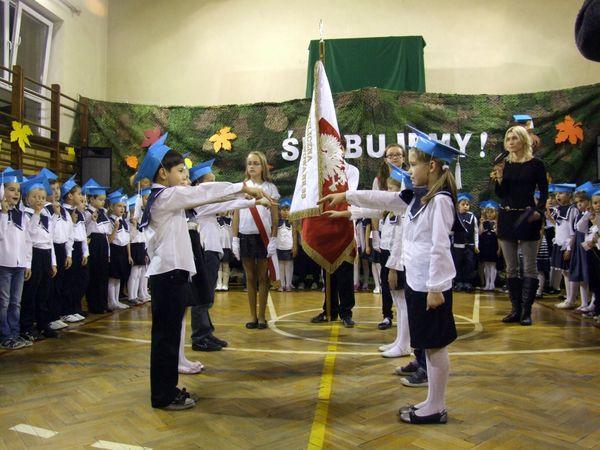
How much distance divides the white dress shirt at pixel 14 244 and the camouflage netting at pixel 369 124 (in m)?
5.07

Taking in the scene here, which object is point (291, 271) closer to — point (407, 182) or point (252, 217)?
point (252, 217)

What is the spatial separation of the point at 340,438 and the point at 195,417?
2.52 feet

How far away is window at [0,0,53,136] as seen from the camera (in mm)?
8320

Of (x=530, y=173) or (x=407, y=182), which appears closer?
(x=407, y=182)

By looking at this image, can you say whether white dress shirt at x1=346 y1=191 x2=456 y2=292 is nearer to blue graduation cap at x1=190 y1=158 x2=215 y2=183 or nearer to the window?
blue graduation cap at x1=190 y1=158 x2=215 y2=183

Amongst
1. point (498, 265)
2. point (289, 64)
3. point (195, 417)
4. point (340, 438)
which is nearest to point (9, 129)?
point (289, 64)

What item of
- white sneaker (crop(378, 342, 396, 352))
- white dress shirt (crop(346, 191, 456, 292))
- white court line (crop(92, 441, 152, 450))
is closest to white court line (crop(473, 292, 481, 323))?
white sneaker (crop(378, 342, 396, 352))

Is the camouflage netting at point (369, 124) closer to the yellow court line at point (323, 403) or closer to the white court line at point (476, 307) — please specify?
the white court line at point (476, 307)

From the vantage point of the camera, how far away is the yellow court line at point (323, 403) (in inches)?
88.9

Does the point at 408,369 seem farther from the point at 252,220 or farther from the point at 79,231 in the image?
the point at 79,231

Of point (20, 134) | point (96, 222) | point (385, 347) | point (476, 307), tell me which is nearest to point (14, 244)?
point (96, 222)

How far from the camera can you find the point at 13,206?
4.30m

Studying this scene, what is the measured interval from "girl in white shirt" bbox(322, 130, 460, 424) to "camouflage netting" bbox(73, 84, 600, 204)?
243 inches

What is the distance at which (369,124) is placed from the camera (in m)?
8.81
